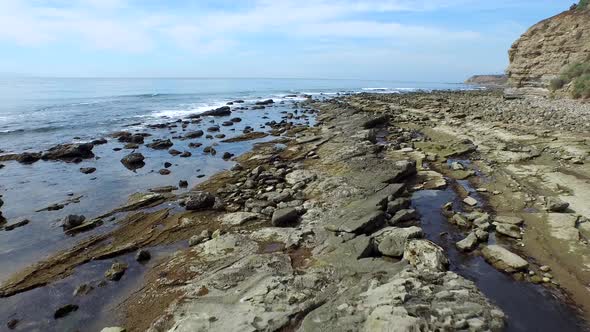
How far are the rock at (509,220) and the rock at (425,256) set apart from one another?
3821 millimetres

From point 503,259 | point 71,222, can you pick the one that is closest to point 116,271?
point 71,222

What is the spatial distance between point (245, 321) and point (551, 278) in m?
7.45

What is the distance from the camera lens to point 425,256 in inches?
324

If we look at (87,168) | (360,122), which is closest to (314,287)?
(87,168)

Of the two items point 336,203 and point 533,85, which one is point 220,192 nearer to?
point 336,203

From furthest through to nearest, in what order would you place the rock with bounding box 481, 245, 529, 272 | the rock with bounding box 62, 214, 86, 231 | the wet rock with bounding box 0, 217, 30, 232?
the wet rock with bounding box 0, 217, 30, 232 < the rock with bounding box 62, 214, 86, 231 < the rock with bounding box 481, 245, 529, 272

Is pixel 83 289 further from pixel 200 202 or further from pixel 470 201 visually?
pixel 470 201

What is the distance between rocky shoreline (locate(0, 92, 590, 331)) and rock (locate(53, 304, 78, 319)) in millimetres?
→ 55

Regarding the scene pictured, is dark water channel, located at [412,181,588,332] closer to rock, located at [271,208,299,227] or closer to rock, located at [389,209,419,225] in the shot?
rock, located at [389,209,419,225]

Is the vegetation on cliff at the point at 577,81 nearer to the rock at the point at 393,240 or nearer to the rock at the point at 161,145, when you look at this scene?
the rock at the point at 393,240

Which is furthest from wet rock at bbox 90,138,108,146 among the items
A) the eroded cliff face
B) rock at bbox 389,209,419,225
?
the eroded cliff face

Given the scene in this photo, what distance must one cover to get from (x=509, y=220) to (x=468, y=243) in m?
2.33

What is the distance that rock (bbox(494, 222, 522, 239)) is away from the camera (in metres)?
10.0

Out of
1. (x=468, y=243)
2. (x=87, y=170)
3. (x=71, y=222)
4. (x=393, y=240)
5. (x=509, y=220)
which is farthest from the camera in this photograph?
(x=87, y=170)
